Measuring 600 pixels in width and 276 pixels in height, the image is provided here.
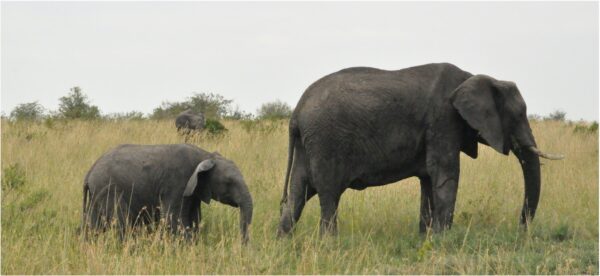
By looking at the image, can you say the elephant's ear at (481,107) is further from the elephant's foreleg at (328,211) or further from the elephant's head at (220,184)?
the elephant's head at (220,184)

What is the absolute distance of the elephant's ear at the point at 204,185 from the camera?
756 centimetres

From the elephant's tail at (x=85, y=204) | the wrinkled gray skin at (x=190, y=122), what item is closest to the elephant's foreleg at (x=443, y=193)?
the elephant's tail at (x=85, y=204)

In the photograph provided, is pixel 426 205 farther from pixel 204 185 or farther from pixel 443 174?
pixel 204 185

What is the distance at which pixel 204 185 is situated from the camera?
782 centimetres

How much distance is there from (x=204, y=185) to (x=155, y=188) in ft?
1.60

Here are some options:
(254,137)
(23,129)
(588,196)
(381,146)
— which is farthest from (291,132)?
(23,129)

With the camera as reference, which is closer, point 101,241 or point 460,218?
point 101,241

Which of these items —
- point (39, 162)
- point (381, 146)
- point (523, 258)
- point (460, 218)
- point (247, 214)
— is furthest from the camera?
point (39, 162)

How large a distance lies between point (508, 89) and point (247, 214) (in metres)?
3.04

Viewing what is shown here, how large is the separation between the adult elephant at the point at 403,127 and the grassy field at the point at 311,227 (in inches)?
22.8

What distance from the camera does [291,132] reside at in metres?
8.62

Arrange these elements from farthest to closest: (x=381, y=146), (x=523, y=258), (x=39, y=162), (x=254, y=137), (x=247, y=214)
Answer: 1. (x=254, y=137)
2. (x=39, y=162)
3. (x=381, y=146)
4. (x=247, y=214)
5. (x=523, y=258)

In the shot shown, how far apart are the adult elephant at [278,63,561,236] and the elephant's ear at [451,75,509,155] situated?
10 millimetres

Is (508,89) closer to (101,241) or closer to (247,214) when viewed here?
(247,214)
